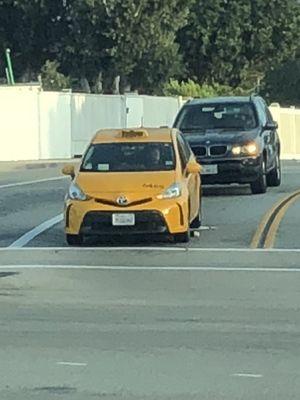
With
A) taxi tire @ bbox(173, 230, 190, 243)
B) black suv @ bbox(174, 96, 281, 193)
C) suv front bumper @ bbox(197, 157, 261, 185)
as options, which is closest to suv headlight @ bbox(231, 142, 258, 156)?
black suv @ bbox(174, 96, 281, 193)

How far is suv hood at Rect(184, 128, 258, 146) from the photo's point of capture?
23714 mm

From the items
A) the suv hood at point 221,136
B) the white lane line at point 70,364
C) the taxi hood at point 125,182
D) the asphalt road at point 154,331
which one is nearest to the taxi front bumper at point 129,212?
the taxi hood at point 125,182

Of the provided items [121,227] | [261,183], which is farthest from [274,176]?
[121,227]

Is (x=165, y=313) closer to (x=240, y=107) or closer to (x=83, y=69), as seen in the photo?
(x=240, y=107)

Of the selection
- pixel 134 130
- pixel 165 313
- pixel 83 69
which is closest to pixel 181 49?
pixel 83 69

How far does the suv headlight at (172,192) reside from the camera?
1644cm

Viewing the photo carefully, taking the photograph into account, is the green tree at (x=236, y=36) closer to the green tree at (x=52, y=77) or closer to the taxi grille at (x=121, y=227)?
the green tree at (x=52, y=77)

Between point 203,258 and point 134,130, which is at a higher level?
point 134,130

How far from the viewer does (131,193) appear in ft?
53.6

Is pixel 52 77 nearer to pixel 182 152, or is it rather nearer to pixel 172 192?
pixel 182 152

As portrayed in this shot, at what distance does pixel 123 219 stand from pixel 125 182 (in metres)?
0.55

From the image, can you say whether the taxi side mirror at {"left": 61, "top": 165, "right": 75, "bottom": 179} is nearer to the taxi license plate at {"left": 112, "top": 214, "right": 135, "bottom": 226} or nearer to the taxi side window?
the taxi license plate at {"left": 112, "top": 214, "right": 135, "bottom": 226}

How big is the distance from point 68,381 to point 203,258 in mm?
7171

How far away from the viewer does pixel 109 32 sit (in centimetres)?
6081
